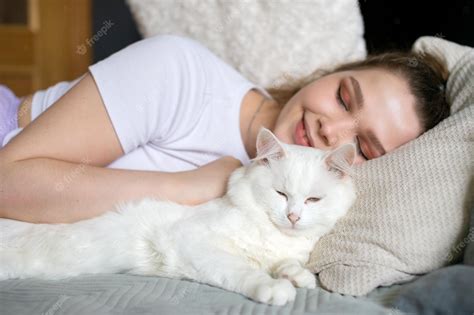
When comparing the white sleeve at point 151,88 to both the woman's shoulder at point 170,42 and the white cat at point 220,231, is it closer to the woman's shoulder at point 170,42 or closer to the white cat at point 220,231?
the woman's shoulder at point 170,42

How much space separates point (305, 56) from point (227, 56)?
311 mm

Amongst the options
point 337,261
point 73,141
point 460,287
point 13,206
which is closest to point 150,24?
point 73,141

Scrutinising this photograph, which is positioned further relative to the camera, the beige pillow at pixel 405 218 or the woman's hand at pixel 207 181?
the woman's hand at pixel 207 181

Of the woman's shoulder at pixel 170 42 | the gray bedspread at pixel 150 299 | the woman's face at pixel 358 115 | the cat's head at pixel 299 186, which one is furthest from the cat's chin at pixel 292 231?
the woman's shoulder at pixel 170 42

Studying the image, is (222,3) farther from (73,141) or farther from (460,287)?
(460,287)

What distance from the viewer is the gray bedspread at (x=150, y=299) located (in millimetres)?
1000

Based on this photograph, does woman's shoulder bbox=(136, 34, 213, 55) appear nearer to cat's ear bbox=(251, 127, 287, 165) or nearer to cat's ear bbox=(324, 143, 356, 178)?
cat's ear bbox=(251, 127, 287, 165)

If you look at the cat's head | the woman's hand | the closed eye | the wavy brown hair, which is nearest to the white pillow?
the wavy brown hair

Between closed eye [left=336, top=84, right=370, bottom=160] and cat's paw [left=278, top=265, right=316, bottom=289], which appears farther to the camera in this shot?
closed eye [left=336, top=84, right=370, bottom=160]

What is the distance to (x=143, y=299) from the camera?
3.46 ft

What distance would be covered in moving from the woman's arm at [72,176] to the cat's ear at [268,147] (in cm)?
17

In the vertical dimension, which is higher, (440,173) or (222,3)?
(222,3)

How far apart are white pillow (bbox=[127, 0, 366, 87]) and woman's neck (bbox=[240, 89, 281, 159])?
283 mm

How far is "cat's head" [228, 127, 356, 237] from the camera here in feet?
4.05
